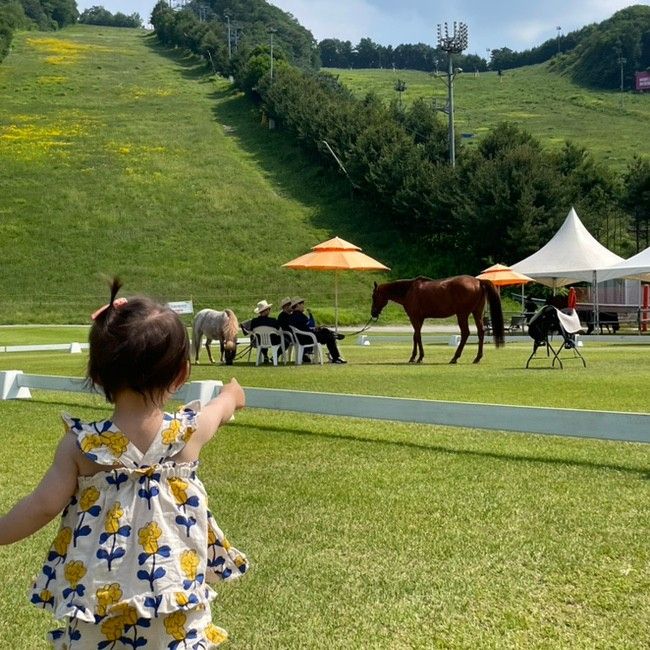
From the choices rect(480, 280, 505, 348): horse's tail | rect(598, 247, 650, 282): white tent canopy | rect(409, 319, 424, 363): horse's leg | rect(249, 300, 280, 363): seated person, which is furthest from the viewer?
rect(598, 247, 650, 282): white tent canopy

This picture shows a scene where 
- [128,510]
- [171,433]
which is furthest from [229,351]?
[128,510]

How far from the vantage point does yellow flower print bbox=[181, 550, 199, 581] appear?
303cm

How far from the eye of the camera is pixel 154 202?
60.9m

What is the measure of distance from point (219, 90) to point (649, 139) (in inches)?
1580

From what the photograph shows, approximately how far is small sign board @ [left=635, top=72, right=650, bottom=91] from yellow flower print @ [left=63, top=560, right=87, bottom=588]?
13532 cm

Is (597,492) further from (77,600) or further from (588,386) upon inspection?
(588,386)

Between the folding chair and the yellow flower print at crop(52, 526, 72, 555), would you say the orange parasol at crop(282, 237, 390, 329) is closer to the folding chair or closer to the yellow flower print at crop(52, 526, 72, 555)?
the folding chair

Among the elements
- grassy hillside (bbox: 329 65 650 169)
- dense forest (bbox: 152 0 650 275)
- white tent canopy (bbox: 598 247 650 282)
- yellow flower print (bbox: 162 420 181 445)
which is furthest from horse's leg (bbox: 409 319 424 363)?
grassy hillside (bbox: 329 65 650 169)

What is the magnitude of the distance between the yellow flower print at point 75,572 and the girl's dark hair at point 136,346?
513mm

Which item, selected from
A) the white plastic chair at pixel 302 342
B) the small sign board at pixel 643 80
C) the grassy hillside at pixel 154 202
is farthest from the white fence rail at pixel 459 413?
the small sign board at pixel 643 80

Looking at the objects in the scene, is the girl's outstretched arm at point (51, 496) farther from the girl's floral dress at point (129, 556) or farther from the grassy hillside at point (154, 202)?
the grassy hillside at point (154, 202)

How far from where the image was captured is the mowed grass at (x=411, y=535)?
4.31 metres

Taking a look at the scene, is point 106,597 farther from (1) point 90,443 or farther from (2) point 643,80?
(2) point 643,80

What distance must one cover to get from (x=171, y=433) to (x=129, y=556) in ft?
1.26
